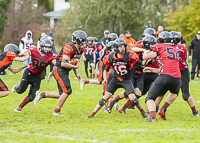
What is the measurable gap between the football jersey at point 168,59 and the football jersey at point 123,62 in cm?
47

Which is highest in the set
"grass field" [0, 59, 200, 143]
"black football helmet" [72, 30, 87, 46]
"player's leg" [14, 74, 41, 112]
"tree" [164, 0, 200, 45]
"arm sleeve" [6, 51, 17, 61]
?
"tree" [164, 0, 200, 45]

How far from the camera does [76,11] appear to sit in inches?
1533

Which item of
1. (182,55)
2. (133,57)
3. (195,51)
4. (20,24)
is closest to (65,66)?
(133,57)

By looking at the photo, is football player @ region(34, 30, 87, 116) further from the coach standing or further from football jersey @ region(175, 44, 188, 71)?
the coach standing

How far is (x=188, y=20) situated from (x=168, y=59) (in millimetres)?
24788

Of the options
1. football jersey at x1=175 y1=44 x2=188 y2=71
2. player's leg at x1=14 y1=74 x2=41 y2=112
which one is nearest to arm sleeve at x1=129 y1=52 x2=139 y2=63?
football jersey at x1=175 y1=44 x2=188 y2=71

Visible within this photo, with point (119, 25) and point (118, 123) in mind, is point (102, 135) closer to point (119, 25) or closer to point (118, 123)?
point (118, 123)

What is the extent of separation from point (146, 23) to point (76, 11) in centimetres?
809

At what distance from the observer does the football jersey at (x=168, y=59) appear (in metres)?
6.20

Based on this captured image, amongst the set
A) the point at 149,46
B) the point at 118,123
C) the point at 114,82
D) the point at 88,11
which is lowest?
the point at 118,123

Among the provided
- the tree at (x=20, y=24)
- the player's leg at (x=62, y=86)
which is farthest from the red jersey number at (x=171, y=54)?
the tree at (x=20, y=24)

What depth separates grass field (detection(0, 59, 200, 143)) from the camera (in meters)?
4.96

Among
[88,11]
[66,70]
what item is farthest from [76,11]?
[66,70]

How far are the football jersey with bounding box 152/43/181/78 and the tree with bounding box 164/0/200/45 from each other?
23.5m
